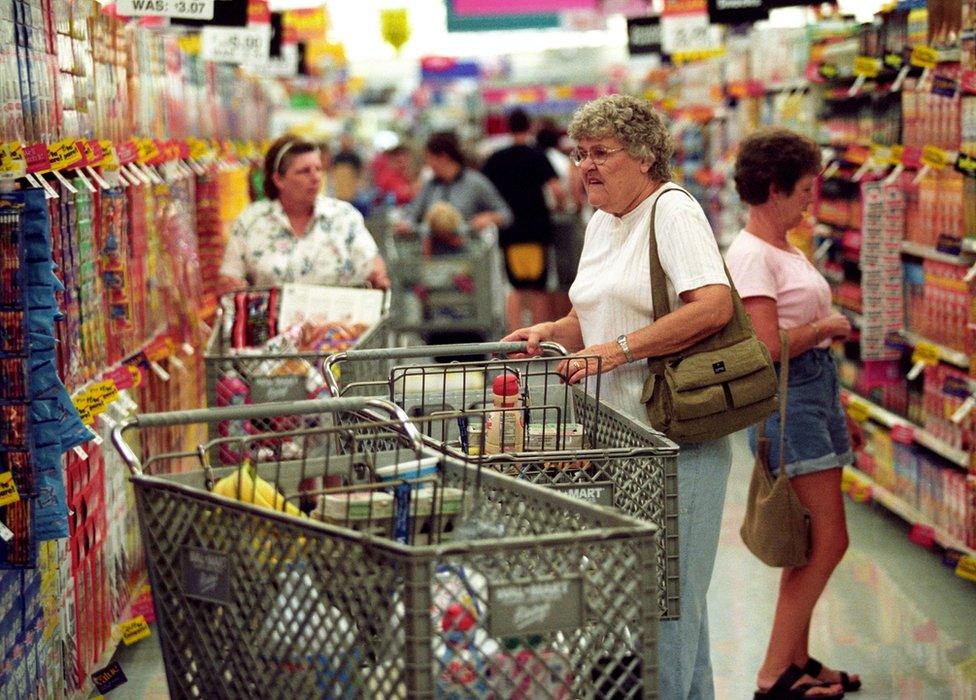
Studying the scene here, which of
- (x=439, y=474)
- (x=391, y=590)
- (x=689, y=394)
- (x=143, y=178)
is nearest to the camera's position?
(x=391, y=590)

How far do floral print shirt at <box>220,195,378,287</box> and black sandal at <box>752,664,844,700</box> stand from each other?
7.77 feet

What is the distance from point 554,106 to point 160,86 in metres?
21.1

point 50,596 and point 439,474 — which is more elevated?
point 439,474

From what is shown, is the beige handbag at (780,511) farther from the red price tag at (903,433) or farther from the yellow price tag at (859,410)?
the yellow price tag at (859,410)

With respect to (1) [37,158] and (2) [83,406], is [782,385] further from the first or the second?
(1) [37,158]

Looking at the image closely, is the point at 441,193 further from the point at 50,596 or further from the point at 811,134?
the point at 50,596

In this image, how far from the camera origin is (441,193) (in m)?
10.8

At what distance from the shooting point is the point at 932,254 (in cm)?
608

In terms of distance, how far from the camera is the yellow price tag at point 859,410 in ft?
22.7

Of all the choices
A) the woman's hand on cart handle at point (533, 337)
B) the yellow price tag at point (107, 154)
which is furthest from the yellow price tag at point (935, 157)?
the yellow price tag at point (107, 154)

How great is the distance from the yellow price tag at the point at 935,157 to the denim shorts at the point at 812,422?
4.92 ft

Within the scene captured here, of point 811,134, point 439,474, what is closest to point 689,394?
point 439,474

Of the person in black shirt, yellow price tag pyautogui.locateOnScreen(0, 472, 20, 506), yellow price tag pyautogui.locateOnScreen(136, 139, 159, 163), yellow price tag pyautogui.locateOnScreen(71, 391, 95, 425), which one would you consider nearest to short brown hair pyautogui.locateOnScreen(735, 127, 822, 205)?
yellow price tag pyautogui.locateOnScreen(71, 391, 95, 425)

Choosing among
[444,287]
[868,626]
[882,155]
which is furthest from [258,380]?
[444,287]
